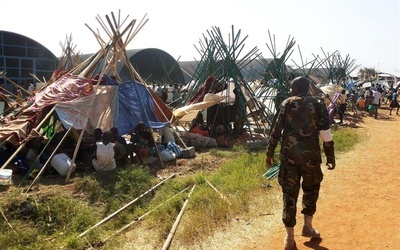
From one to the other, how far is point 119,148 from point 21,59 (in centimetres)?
1884

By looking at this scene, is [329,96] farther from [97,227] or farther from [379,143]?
[97,227]

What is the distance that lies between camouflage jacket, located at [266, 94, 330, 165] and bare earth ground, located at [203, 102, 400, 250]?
91 centimetres

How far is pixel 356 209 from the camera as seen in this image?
4.71 metres

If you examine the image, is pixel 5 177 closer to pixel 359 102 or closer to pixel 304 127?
pixel 304 127

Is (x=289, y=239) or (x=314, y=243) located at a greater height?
(x=289, y=239)

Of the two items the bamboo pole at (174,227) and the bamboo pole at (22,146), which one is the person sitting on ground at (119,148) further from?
the bamboo pole at (174,227)

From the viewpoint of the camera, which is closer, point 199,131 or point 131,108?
point 131,108

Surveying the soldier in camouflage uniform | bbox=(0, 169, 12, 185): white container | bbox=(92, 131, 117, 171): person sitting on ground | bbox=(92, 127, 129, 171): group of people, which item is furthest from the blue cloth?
the soldier in camouflage uniform

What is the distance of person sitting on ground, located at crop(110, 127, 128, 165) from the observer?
22.2 feet

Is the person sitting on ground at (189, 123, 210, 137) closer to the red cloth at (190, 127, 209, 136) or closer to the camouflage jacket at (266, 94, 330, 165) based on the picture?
the red cloth at (190, 127, 209, 136)

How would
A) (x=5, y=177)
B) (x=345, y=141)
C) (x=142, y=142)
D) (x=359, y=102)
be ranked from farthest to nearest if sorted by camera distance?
1. (x=359, y=102)
2. (x=345, y=141)
3. (x=142, y=142)
4. (x=5, y=177)

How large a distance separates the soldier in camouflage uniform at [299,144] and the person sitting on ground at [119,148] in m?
3.90

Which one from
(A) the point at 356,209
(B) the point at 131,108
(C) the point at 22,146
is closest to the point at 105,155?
(C) the point at 22,146

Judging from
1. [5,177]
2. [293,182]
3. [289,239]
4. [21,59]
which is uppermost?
[21,59]
